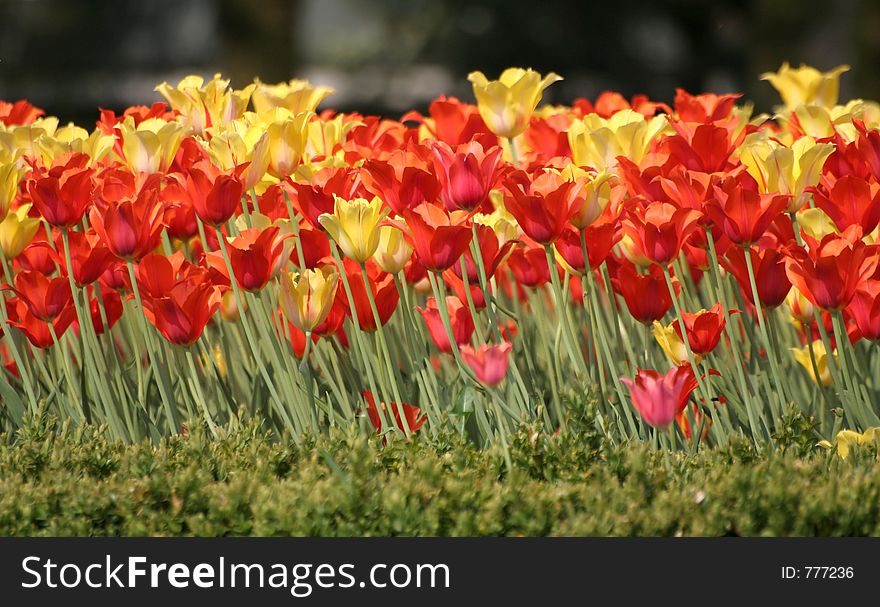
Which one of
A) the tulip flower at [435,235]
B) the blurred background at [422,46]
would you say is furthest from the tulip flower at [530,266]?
the blurred background at [422,46]

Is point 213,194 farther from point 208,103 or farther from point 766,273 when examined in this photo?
point 766,273

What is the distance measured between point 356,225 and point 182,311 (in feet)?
1.66

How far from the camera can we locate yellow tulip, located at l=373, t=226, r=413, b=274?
2.99 m

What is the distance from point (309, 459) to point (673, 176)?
1.12 metres

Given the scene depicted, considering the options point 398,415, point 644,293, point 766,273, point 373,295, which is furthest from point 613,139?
point 398,415

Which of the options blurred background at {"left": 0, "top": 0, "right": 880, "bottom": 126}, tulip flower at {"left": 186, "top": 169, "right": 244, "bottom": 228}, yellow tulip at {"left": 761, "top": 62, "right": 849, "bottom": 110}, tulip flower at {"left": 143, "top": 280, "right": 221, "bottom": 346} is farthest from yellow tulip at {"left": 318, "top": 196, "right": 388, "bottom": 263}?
blurred background at {"left": 0, "top": 0, "right": 880, "bottom": 126}

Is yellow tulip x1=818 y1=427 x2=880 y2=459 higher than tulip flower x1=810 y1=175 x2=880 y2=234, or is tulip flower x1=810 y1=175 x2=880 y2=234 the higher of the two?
tulip flower x1=810 y1=175 x2=880 y2=234

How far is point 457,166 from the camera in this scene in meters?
2.99

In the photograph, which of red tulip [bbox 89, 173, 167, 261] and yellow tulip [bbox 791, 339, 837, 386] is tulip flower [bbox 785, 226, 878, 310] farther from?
red tulip [bbox 89, 173, 167, 261]

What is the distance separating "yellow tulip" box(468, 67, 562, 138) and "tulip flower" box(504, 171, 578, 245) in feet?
2.43

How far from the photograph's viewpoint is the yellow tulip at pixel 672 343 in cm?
314

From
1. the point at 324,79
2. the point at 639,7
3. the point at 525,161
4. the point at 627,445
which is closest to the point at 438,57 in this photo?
the point at 639,7

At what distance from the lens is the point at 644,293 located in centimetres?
315

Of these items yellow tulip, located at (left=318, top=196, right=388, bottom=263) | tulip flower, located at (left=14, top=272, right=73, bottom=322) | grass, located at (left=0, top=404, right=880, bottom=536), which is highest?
tulip flower, located at (left=14, top=272, right=73, bottom=322)
